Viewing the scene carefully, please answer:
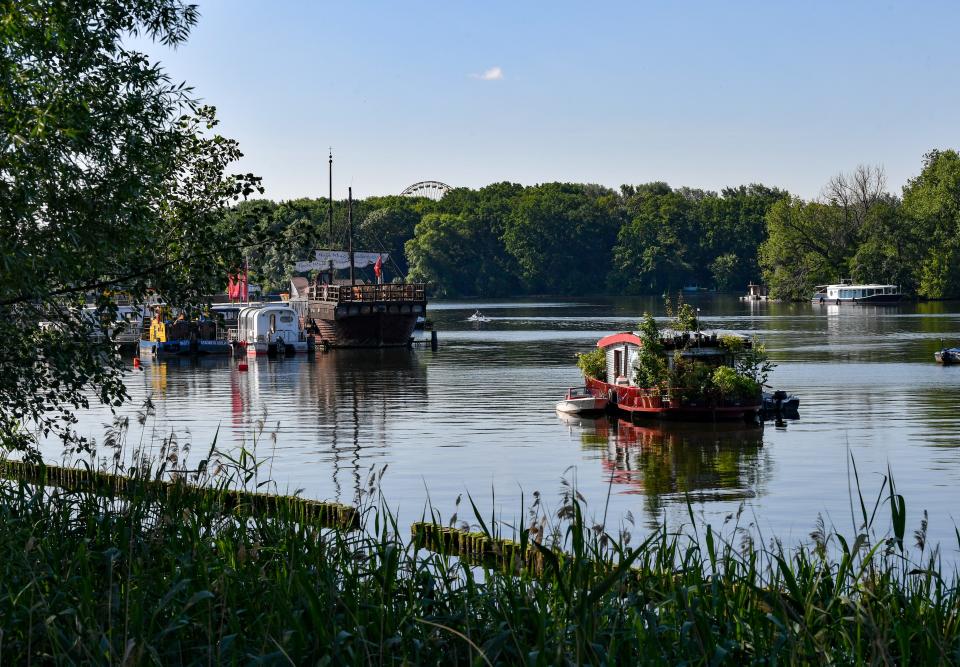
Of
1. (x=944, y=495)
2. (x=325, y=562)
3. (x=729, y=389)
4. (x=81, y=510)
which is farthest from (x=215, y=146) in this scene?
(x=729, y=389)

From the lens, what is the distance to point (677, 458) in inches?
1251

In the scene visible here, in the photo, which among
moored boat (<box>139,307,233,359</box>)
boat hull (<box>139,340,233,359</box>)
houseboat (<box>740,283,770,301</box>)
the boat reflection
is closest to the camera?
the boat reflection

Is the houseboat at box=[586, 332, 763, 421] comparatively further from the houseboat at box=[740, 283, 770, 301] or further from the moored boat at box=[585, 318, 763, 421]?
the houseboat at box=[740, 283, 770, 301]

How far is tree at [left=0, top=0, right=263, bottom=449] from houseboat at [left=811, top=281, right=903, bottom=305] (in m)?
145

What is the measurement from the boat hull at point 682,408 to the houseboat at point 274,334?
40.2 m

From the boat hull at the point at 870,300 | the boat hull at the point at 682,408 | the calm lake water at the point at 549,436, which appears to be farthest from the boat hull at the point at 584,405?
the boat hull at the point at 870,300

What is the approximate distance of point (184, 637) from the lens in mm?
8219

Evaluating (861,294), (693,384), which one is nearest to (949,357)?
(693,384)

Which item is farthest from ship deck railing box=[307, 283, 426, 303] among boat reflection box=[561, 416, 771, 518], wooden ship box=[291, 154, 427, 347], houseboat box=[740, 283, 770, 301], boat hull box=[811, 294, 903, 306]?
houseboat box=[740, 283, 770, 301]

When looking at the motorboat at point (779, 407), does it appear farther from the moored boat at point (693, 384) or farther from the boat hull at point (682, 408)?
the boat hull at point (682, 408)

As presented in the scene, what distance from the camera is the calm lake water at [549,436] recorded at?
81.0 ft

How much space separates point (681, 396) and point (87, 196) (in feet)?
90.6

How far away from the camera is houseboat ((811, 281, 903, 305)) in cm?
15262

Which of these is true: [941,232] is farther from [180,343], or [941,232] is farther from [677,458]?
[677,458]
